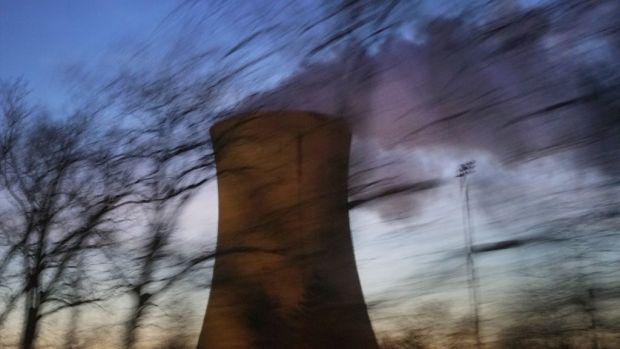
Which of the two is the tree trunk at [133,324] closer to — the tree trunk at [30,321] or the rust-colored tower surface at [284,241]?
→ the rust-colored tower surface at [284,241]

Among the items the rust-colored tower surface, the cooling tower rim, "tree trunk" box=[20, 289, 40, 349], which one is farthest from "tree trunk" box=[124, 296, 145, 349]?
"tree trunk" box=[20, 289, 40, 349]

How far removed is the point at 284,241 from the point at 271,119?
1.01 metres

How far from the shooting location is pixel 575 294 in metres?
4.03

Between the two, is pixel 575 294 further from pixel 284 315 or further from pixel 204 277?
pixel 204 277

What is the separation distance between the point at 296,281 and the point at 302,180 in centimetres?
73

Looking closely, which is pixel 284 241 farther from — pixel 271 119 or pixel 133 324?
pixel 133 324

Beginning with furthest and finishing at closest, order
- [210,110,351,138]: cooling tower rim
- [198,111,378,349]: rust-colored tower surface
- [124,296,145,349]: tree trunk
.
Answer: [124,296,145,349]: tree trunk, [210,110,351,138]: cooling tower rim, [198,111,378,349]: rust-colored tower surface

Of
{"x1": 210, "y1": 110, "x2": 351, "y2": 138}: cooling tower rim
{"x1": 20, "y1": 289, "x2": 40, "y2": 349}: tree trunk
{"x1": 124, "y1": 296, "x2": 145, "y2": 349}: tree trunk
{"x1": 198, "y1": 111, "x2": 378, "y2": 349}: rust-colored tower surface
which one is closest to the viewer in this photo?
{"x1": 198, "y1": 111, "x2": 378, "y2": 349}: rust-colored tower surface

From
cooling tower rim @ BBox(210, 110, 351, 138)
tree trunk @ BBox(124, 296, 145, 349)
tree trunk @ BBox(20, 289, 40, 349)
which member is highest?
cooling tower rim @ BBox(210, 110, 351, 138)

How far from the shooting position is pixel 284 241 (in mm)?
5969

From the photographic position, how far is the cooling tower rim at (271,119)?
5.68m

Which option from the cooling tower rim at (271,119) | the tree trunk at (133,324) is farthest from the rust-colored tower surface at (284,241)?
the tree trunk at (133,324)

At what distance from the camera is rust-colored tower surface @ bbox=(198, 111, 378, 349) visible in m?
5.45

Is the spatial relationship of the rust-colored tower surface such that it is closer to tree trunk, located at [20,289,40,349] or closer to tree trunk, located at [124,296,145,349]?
tree trunk, located at [124,296,145,349]
